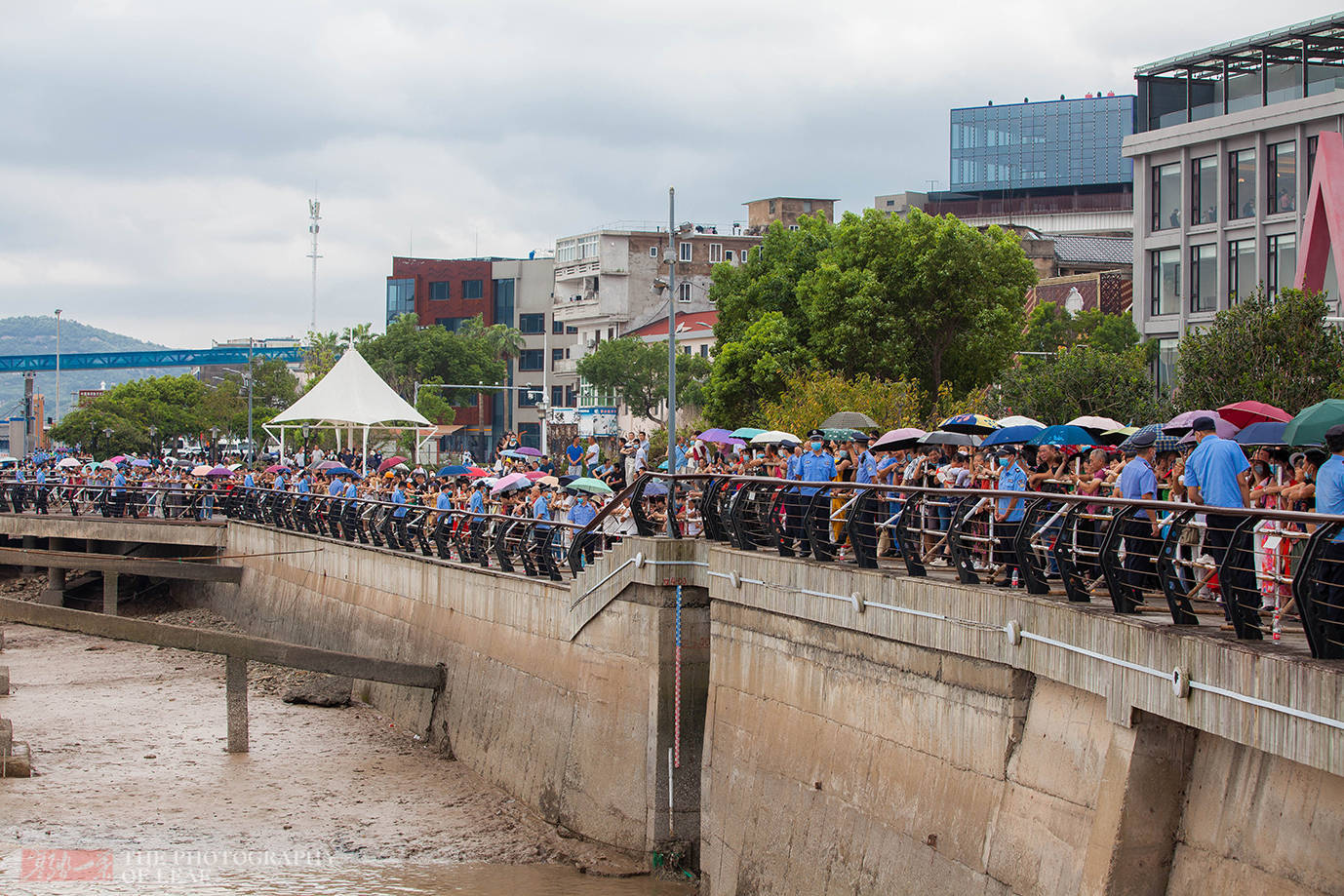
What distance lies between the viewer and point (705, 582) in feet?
56.5

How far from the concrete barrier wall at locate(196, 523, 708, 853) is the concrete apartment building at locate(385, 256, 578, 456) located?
83.6 metres

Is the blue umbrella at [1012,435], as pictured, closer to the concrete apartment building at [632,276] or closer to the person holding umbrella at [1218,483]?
the person holding umbrella at [1218,483]

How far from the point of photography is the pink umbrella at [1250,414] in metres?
14.5

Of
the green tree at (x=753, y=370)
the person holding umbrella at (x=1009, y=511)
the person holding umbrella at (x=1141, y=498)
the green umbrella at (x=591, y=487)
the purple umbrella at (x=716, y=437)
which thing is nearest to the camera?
the person holding umbrella at (x=1141, y=498)

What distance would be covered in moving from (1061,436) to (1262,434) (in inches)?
126

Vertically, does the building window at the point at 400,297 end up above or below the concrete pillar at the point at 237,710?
above

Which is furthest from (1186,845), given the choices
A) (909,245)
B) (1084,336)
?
(1084,336)

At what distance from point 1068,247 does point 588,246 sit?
36.6 metres

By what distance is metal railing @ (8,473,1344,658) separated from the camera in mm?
9203

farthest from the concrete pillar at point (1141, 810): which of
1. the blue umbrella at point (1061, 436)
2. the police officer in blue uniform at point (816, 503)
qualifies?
the blue umbrella at point (1061, 436)

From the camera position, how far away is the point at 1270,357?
3006 cm

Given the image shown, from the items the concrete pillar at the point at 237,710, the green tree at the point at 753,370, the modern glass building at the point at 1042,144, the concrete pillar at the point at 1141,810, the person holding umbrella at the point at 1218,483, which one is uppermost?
the modern glass building at the point at 1042,144

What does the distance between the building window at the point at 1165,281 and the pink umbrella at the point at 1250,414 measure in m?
39.0

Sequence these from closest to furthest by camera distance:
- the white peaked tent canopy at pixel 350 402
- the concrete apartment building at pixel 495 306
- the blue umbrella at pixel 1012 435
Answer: the blue umbrella at pixel 1012 435 < the white peaked tent canopy at pixel 350 402 < the concrete apartment building at pixel 495 306
